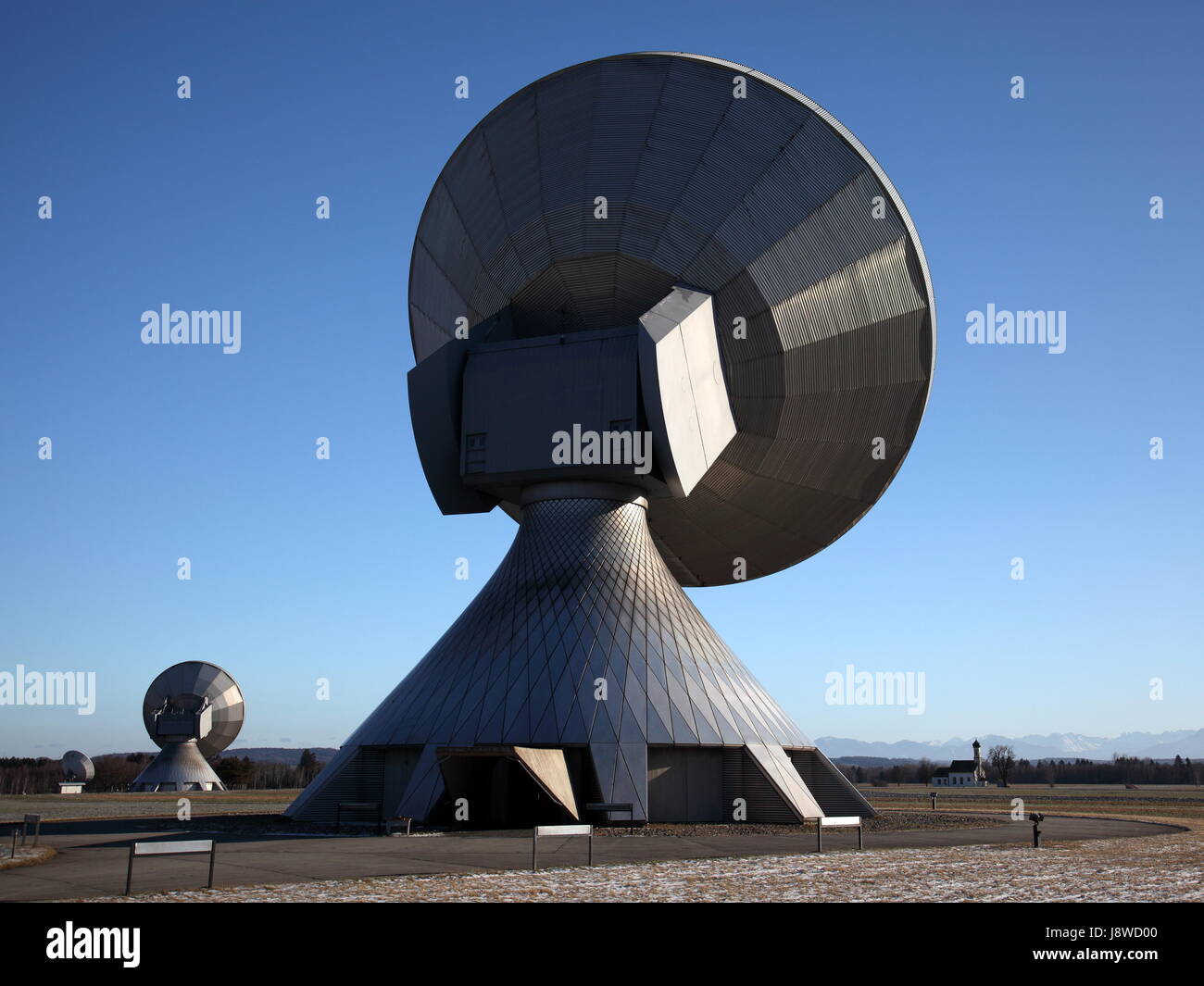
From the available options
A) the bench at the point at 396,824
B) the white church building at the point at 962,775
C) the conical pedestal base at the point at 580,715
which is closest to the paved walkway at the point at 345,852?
the bench at the point at 396,824

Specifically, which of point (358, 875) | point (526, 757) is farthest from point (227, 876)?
point (526, 757)

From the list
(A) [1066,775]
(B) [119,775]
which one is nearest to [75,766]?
(B) [119,775]

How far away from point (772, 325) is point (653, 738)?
39.0ft

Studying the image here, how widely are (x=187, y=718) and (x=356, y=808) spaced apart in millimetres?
56991

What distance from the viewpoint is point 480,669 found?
97.8 ft

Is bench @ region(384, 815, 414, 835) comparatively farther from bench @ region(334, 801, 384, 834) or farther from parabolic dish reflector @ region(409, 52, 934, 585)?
parabolic dish reflector @ region(409, 52, 934, 585)

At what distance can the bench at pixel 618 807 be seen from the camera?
25.7m

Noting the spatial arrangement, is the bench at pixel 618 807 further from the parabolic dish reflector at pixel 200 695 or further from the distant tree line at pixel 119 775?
the distant tree line at pixel 119 775

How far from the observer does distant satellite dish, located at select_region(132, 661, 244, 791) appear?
79.3 meters

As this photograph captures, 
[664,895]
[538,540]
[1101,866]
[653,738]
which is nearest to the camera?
[664,895]

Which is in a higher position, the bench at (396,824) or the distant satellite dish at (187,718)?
the bench at (396,824)

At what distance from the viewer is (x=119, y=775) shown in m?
123

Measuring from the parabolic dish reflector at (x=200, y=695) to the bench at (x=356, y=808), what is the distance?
5591 cm
